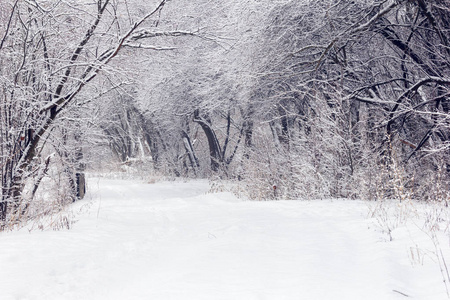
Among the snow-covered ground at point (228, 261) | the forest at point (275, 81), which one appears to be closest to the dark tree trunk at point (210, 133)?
the forest at point (275, 81)

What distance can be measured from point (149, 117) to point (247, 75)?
13313mm

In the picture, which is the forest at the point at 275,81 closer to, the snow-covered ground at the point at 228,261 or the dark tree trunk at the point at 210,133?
the snow-covered ground at the point at 228,261

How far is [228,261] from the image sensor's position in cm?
477

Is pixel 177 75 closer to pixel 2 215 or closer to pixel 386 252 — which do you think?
pixel 2 215

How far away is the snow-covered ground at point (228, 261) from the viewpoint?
3.68 m

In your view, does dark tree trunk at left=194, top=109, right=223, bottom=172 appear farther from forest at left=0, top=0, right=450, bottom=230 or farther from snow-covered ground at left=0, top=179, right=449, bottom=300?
snow-covered ground at left=0, top=179, right=449, bottom=300

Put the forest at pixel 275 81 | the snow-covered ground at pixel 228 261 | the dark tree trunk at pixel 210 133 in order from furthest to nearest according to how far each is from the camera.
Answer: the dark tree trunk at pixel 210 133, the forest at pixel 275 81, the snow-covered ground at pixel 228 261

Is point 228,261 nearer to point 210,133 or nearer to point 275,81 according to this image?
point 275,81

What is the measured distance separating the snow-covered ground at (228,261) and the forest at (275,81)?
4.01 feet

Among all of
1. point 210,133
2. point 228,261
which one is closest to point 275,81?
point 228,261

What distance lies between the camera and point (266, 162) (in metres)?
12.6

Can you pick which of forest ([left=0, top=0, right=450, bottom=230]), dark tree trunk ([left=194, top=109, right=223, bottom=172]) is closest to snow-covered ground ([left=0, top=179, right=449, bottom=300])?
forest ([left=0, top=0, right=450, bottom=230])

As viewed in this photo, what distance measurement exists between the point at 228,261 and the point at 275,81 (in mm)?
8316

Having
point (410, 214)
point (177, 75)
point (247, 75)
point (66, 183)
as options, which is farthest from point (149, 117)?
point (410, 214)
